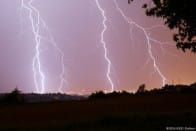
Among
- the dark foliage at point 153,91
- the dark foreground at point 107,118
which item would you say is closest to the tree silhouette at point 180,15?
the dark foreground at point 107,118

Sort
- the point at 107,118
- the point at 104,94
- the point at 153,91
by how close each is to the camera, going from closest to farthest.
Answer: the point at 107,118 < the point at 104,94 < the point at 153,91

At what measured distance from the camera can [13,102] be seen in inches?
859

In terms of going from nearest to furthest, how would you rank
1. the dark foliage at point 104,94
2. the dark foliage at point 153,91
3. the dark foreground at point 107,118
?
the dark foreground at point 107,118, the dark foliage at point 153,91, the dark foliage at point 104,94

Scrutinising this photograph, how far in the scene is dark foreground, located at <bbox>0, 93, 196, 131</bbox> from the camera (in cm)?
1120

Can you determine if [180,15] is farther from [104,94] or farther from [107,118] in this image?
[104,94]

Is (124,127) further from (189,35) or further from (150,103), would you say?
(150,103)

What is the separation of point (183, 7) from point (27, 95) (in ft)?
44.6

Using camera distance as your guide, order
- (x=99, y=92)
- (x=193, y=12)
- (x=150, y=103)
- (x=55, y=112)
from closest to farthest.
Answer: (x=193, y=12)
(x=55, y=112)
(x=150, y=103)
(x=99, y=92)

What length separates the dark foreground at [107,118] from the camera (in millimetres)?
11203

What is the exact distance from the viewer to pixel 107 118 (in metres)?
12.3

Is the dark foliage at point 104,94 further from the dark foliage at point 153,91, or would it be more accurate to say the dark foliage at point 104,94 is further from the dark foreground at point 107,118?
the dark foreground at point 107,118

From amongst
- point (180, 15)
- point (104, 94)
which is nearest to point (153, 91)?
point (104, 94)

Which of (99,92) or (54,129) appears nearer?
(54,129)

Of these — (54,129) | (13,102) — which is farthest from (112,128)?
(13,102)
